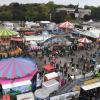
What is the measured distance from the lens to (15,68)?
60.1ft

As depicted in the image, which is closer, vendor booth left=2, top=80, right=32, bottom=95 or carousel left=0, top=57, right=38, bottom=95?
vendor booth left=2, top=80, right=32, bottom=95

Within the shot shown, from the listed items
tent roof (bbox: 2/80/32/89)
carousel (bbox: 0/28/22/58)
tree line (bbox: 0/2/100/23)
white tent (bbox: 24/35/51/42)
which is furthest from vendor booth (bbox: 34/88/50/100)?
tree line (bbox: 0/2/100/23)

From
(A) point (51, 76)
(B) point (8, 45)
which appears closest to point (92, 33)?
(B) point (8, 45)

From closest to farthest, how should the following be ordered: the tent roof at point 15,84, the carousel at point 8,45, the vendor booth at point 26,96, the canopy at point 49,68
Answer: the vendor booth at point 26,96, the tent roof at point 15,84, the canopy at point 49,68, the carousel at point 8,45

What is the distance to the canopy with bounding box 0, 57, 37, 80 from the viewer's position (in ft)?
58.1

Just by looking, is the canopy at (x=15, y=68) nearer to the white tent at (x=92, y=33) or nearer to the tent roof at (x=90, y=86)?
the tent roof at (x=90, y=86)

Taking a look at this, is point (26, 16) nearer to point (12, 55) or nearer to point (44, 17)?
point (44, 17)

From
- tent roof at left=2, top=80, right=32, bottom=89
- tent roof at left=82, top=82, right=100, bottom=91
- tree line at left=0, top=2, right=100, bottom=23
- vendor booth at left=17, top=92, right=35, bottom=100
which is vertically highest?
tree line at left=0, top=2, right=100, bottom=23

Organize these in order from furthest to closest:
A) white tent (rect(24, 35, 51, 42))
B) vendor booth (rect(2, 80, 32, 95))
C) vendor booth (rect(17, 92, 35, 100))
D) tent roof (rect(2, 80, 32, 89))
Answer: white tent (rect(24, 35, 51, 42)), tent roof (rect(2, 80, 32, 89)), vendor booth (rect(2, 80, 32, 95)), vendor booth (rect(17, 92, 35, 100))

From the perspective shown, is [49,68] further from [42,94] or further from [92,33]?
[92,33]

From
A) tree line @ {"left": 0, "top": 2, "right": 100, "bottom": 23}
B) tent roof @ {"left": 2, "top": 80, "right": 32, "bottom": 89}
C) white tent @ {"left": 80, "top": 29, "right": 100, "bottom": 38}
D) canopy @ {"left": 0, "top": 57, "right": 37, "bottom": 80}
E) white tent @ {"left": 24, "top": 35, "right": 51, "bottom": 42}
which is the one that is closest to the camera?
tent roof @ {"left": 2, "top": 80, "right": 32, "bottom": 89}

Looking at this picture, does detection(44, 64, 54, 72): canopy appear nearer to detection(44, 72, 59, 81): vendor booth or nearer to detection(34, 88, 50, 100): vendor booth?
detection(44, 72, 59, 81): vendor booth

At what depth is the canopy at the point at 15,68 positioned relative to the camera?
58.1 feet

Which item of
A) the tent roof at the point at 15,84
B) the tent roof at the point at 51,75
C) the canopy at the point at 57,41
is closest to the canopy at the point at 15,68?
the tent roof at the point at 15,84
